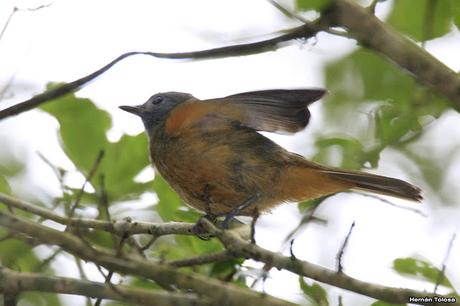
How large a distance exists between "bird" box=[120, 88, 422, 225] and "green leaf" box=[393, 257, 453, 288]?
937 millimetres

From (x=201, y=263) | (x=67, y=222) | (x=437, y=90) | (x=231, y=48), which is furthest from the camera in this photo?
(x=201, y=263)

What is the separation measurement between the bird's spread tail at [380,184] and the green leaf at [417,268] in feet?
3.25

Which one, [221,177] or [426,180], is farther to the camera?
[426,180]

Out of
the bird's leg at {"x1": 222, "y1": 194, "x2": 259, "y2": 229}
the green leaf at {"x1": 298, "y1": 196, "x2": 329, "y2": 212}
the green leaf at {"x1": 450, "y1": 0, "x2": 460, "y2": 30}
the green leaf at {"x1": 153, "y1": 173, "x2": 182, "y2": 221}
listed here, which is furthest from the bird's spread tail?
the green leaf at {"x1": 450, "y1": 0, "x2": 460, "y2": 30}

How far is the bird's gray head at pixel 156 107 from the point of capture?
19.1 ft

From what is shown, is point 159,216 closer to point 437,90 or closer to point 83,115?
point 83,115

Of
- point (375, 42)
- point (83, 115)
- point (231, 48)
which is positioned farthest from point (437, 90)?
point (83, 115)

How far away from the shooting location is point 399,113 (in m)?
3.69

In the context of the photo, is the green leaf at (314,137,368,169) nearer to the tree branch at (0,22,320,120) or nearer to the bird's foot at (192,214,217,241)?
the bird's foot at (192,214,217,241)

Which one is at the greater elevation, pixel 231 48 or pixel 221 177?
pixel 231 48

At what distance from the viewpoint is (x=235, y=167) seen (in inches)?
194

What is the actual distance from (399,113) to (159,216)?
4.49 ft

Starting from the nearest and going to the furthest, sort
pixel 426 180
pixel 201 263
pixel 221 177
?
pixel 201 263
pixel 221 177
pixel 426 180

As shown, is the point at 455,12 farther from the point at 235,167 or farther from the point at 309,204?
the point at 235,167
